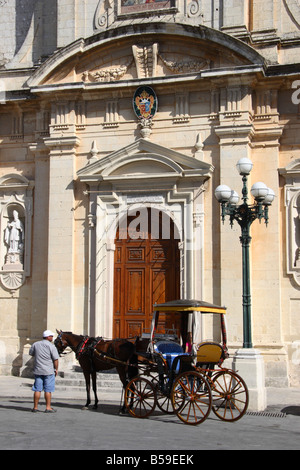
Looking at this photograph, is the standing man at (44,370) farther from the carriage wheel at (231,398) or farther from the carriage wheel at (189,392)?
the carriage wheel at (231,398)

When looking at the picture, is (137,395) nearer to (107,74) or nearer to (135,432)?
(135,432)

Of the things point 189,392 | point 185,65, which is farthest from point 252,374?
point 185,65

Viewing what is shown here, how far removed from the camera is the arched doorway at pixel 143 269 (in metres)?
20.2

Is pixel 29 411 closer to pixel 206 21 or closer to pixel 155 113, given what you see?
pixel 155 113

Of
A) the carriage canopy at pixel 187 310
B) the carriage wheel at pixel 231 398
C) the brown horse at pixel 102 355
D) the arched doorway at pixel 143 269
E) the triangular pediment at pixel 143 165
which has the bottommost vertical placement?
the carriage wheel at pixel 231 398

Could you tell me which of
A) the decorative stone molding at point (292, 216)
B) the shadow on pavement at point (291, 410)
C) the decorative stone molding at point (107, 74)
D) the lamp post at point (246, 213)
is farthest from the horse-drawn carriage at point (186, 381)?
the decorative stone molding at point (107, 74)

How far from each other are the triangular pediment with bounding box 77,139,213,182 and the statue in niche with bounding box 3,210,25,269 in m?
2.60

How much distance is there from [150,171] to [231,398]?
886 centimetres

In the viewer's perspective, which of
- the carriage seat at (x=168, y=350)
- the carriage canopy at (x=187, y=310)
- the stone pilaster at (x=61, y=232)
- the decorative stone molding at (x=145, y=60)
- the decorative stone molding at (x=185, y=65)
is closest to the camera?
the carriage seat at (x=168, y=350)

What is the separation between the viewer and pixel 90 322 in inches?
794

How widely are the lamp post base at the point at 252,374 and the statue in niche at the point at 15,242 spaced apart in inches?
353

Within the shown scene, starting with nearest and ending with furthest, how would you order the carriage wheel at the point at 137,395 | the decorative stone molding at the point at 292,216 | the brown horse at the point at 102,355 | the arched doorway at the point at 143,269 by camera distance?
the carriage wheel at the point at 137,395 < the brown horse at the point at 102,355 < the decorative stone molding at the point at 292,216 < the arched doorway at the point at 143,269
